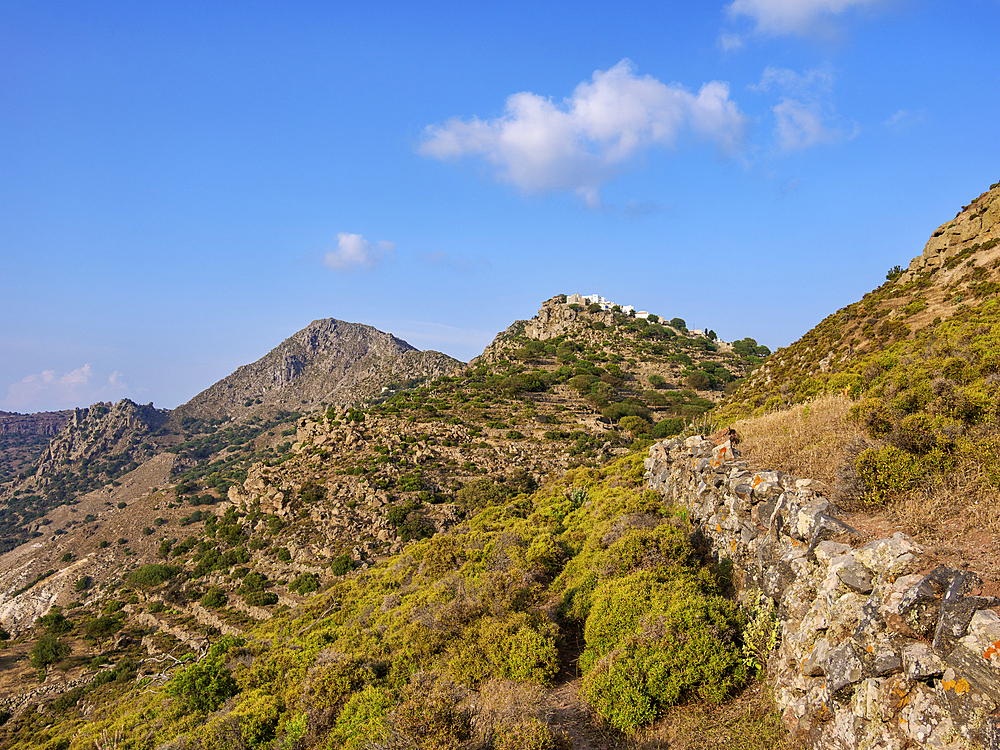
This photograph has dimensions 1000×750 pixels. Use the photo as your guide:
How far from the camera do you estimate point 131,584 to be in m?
39.1

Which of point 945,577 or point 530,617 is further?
point 530,617

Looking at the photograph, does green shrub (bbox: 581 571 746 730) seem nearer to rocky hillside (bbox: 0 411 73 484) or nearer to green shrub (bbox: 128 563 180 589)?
green shrub (bbox: 128 563 180 589)

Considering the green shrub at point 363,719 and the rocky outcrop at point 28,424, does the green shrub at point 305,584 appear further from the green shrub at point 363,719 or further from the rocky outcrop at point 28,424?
the rocky outcrop at point 28,424

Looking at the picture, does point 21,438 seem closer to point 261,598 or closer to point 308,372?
point 308,372

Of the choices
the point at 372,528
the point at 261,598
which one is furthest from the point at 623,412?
the point at 261,598

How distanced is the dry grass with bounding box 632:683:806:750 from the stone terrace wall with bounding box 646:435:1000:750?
0.71 ft

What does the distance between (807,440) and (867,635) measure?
17.1 feet

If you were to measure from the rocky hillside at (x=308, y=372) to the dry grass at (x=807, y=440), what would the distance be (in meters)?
124

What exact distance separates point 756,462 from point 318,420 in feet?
170

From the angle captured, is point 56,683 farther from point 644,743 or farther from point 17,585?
point 644,743

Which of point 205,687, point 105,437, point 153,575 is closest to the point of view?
point 205,687

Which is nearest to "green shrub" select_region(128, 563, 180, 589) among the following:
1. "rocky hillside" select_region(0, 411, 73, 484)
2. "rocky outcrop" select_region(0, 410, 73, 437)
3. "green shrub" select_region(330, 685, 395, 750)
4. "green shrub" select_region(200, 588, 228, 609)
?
"green shrub" select_region(200, 588, 228, 609)

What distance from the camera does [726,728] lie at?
595cm

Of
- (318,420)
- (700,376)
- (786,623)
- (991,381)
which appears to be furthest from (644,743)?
(700,376)
